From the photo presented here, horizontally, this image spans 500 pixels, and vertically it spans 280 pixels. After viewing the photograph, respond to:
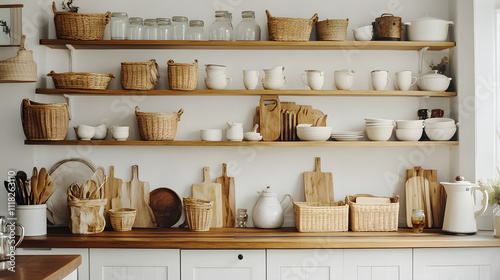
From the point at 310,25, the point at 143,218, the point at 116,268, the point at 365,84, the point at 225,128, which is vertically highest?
the point at 310,25

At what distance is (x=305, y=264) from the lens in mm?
3445

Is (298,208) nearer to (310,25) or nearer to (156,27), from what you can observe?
(310,25)

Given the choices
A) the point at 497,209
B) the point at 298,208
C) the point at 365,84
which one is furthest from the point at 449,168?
the point at 298,208

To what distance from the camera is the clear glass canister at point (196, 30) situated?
12.6 ft

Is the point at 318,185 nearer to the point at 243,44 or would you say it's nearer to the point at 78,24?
the point at 243,44

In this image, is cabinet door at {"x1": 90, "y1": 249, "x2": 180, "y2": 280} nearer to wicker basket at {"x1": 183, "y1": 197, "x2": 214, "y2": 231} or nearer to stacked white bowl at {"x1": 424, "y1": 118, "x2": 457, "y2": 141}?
wicker basket at {"x1": 183, "y1": 197, "x2": 214, "y2": 231}

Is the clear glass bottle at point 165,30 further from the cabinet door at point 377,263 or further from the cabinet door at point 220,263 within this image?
the cabinet door at point 377,263

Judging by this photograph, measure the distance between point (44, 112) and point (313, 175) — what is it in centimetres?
197

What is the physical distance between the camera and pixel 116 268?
344 centimetres

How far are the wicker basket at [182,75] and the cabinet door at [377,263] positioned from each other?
1.57 meters

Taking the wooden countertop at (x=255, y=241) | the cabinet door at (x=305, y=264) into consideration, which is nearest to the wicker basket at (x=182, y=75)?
the wooden countertop at (x=255, y=241)

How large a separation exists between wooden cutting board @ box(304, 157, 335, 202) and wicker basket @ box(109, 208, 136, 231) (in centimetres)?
128

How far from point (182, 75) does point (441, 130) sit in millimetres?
1890

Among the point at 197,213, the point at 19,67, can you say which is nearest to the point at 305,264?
the point at 197,213
